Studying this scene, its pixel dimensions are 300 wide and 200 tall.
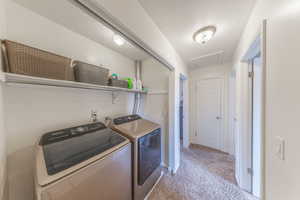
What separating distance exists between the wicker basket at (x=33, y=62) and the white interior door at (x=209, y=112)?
3.25 m

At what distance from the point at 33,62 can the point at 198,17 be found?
175 centimetres

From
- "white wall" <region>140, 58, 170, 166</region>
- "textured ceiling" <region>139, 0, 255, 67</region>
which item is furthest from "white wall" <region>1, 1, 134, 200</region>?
"white wall" <region>140, 58, 170, 166</region>

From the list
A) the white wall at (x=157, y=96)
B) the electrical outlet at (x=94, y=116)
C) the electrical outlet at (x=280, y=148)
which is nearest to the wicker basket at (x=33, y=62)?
the electrical outlet at (x=94, y=116)

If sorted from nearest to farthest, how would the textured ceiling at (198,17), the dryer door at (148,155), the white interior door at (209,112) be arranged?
the textured ceiling at (198,17) → the dryer door at (148,155) → the white interior door at (209,112)

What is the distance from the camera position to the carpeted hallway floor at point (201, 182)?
1.58 meters

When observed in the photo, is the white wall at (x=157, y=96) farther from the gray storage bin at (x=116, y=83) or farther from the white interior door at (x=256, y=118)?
the white interior door at (x=256, y=118)

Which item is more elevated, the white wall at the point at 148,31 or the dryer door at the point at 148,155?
the white wall at the point at 148,31

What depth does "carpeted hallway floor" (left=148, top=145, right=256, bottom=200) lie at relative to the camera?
62.1 inches

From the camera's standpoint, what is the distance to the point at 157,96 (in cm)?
239

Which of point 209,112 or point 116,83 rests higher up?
point 116,83

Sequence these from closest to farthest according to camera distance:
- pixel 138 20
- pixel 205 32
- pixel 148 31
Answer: pixel 138 20
pixel 148 31
pixel 205 32

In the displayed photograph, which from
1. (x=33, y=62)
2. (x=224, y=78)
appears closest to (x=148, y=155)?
(x=33, y=62)

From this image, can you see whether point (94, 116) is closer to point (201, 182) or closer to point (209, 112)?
point (201, 182)

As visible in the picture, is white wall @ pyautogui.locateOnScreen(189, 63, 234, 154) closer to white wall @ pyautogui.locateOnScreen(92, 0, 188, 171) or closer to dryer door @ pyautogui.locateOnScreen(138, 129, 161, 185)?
white wall @ pyautogui.locateOnScreen(92, 0, 188, 171)
